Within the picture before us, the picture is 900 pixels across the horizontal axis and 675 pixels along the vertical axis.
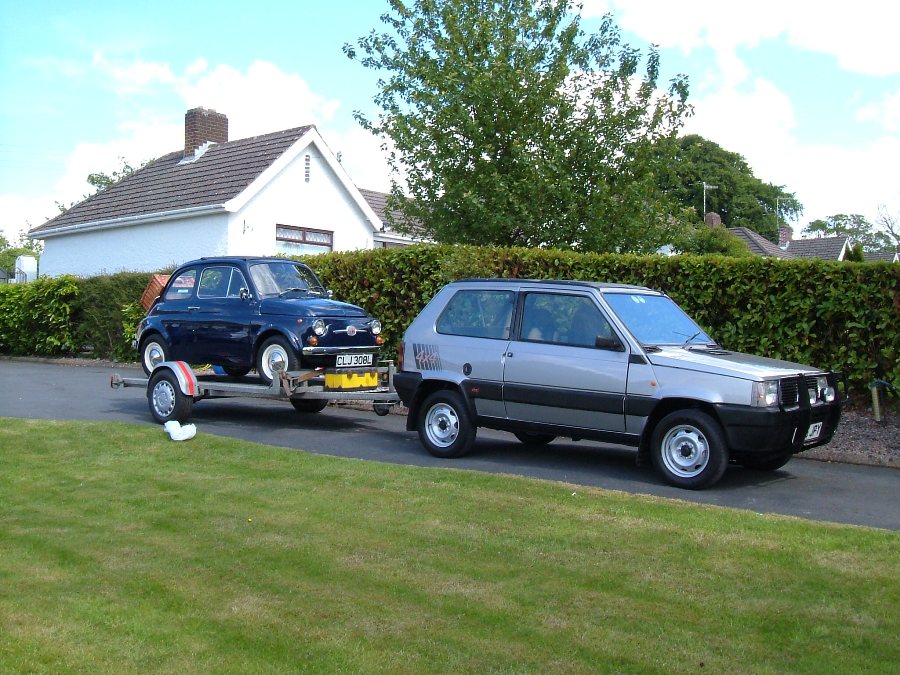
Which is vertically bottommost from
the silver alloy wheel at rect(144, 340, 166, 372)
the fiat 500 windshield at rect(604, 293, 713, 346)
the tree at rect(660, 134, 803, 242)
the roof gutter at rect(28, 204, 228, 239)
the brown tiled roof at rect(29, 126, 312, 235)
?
the silver alloy wheel at rect(144, 340, 166, 372)

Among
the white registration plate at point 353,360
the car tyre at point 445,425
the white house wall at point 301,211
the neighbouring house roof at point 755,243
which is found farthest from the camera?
the neighbouring house roof at point 755,243

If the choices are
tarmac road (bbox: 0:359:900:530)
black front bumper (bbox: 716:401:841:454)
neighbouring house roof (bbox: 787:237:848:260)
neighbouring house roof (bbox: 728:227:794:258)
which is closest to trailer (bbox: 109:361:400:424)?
tarmac road (bbox: 0:359:900:530)

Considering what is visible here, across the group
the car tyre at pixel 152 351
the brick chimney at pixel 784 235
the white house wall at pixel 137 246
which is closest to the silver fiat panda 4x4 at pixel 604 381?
the car tyre at pixel 152 351

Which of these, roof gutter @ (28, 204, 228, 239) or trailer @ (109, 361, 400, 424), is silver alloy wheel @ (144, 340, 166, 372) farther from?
roof gutter @ (28, 204, 228, 239)

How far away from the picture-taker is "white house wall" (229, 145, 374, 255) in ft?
94.6

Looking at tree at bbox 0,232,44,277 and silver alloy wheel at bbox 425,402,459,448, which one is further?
tree at bbox 0,232,44,277

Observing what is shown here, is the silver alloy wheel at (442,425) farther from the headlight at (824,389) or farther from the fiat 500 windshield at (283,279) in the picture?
the headlight at (824,389)

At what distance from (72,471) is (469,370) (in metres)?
4.05

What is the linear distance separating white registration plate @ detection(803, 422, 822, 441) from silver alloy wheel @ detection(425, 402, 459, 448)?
353 cm

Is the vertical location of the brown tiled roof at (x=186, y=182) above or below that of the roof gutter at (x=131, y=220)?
above

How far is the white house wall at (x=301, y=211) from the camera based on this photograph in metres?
28.8

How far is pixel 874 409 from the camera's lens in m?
12.4

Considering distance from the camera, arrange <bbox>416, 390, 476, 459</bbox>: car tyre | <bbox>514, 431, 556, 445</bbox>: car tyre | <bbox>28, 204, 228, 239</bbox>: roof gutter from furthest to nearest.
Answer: <bbox>28, 204, 228, 239</bbox>: roof gutter, <bbox>514, 431, 556, 445</bbox>: car tyre, <bbox>416, 390, 476, 459</bbox>: car tyre

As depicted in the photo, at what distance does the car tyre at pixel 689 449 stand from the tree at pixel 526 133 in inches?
327
